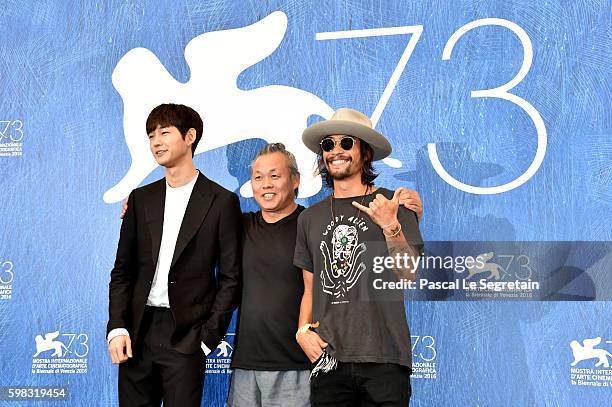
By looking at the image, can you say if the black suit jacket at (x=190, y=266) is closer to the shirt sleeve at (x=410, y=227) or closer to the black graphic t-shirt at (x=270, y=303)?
the black graphic t-shirt at (x=270, y=303)

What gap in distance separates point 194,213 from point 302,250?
0.49 m

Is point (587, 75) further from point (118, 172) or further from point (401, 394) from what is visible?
point (118, 172)

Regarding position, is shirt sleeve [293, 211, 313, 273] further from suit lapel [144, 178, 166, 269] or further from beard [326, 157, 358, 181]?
suit lapel [144, 178, 166, 269]

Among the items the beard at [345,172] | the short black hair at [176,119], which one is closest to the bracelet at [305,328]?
the beard at [345,172]

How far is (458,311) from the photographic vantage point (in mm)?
3346

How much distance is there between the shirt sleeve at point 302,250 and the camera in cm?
281

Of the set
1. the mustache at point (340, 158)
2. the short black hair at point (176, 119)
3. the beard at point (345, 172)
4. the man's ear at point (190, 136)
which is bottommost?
the beard at point (345, 172)

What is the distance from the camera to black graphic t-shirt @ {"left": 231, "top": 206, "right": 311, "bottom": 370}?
2857mm

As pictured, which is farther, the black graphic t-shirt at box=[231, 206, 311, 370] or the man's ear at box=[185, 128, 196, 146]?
the man's ear at box=[185, 128, 196, 146]

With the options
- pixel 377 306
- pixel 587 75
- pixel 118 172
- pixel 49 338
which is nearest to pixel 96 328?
pixel 49 338

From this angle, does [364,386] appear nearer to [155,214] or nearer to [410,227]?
[410,227]


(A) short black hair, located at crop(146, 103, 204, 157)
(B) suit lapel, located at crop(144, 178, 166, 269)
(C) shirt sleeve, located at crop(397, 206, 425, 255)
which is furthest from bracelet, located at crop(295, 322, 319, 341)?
(A) short black hair, located at crop(146, 103, 204, 157)

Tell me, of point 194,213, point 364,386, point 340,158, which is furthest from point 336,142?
point 364,386

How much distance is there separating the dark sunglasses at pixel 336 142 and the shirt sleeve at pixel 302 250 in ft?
0.90
